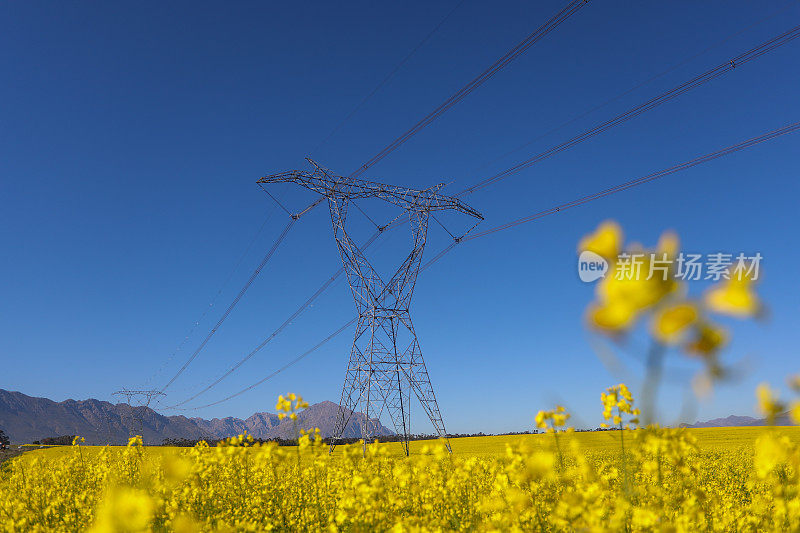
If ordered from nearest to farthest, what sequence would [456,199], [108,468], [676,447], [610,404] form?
[676,447], [610,404], [108,468], [456,199]

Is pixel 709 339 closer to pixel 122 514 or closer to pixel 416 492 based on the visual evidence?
pixel 122 514

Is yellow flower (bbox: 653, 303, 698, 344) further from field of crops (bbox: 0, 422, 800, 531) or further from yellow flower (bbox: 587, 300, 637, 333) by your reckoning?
field of crops (bbox: 0, 422, 800, 531)

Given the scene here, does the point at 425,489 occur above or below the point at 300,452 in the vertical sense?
below

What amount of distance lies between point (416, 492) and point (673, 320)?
14.8ft

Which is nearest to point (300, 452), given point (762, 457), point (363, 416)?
point (762, 457)

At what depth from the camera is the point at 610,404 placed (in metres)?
2.03

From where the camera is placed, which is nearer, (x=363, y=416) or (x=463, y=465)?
(x=463, y=465)

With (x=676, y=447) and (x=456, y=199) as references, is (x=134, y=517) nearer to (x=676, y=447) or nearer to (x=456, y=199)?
(x=676, y=447)

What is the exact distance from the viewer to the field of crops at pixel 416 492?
1918 millimetres

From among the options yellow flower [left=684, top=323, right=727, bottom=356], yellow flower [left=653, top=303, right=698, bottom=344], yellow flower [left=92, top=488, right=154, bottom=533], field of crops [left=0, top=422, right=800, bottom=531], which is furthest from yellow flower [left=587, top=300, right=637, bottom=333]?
yellow flower [left=92, top=488, right=154, bottom=533]

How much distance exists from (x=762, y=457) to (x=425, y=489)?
12.9 ft

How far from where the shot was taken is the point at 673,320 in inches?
27.3

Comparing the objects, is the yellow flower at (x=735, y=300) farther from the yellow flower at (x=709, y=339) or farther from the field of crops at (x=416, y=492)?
the field of crops at (x=416, y=492)

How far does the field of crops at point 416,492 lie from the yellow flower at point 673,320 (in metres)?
0.73
